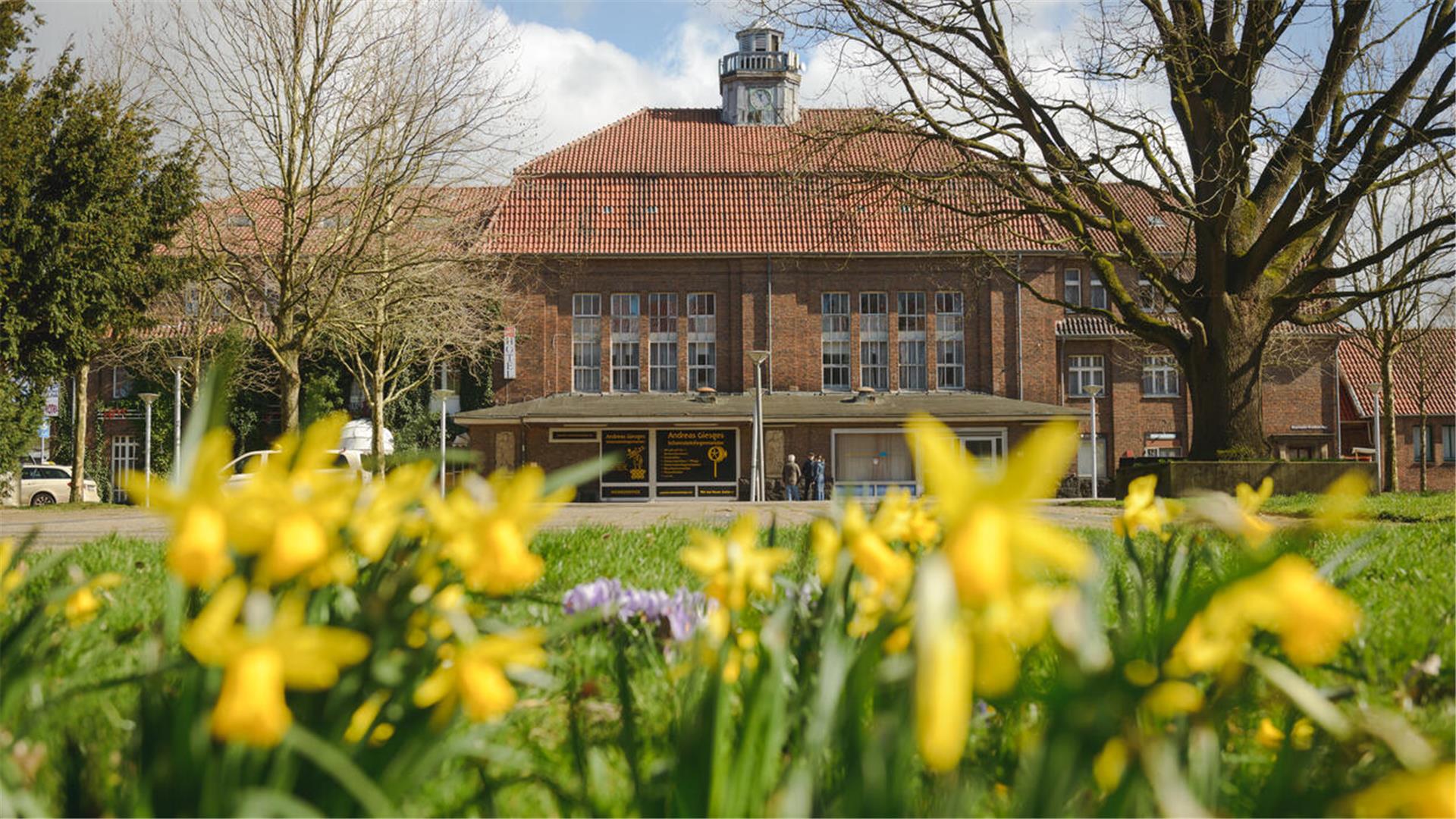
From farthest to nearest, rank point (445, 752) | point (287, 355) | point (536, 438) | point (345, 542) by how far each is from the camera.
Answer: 1. point (536, 438)
2. point (287, 355)
3. point (345, 542)
4. point (445, 752)

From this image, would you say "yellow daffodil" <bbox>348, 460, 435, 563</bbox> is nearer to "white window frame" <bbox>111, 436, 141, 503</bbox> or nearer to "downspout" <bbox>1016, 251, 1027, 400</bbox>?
"downspout" <bbox>1016, 251, 1027, 400</bbox>

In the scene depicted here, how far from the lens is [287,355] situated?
816 inches

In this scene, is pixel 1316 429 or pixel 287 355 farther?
pixel 1316 429

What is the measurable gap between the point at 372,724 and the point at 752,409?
34302 mm

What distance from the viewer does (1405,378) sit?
1811 inches

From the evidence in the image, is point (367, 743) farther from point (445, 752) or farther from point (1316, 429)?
point (1316, 429)

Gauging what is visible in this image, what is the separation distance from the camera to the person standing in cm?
3422

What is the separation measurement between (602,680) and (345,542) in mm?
1336

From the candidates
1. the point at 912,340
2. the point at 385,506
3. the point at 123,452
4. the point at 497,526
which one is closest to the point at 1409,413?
the point at 912,340

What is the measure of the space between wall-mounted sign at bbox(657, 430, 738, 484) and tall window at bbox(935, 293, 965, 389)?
7.82 meters

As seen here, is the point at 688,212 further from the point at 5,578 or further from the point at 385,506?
the point at 385,506

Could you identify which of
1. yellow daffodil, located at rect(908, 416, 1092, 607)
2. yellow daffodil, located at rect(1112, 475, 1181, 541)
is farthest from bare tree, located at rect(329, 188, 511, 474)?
yellow daffodil, located at rect(908, 416, 1092, 607)

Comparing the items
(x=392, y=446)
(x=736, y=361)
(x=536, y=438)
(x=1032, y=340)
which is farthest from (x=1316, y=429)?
(x=392, y=446)

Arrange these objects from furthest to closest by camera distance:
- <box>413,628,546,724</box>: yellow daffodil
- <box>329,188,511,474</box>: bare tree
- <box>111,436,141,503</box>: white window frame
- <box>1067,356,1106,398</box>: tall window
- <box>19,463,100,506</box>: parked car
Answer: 1. <box>111,436,141,503</box>: white window frame
2. <box>1067,356,1106,398</box>: tall window
3. <box>19,463,100,506</box>: parked car
4. <box>329,188,511,474</box>: bare tree
5. <box>413,628,546,724</box>: yellow daffodil
